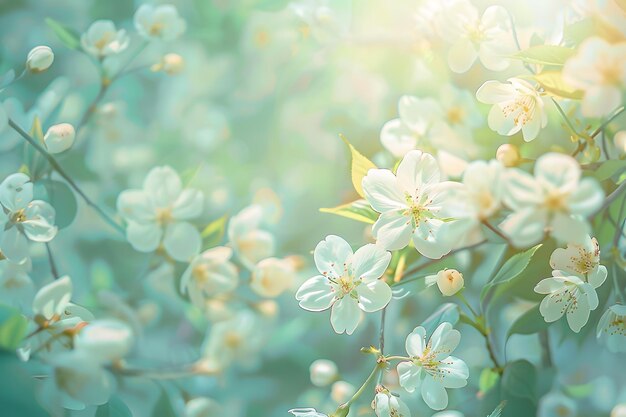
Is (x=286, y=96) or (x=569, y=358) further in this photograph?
(x=286, y=96)

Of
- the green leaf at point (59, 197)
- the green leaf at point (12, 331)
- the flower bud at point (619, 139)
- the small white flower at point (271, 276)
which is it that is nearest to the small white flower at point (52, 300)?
the green leaf at point (12, 331)

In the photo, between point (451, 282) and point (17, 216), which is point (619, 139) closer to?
point (451, 282)

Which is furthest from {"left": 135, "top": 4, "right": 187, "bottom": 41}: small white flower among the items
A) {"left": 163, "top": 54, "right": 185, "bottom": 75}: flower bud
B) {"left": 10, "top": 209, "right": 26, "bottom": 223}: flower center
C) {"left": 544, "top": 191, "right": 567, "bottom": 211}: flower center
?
{"left": 544, "top": 191, "right": 567, "bottom": 211}: flower center

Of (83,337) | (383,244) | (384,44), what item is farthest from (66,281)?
(384,44)

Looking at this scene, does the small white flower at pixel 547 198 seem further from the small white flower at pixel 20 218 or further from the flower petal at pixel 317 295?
the small white flower at pixel 20 218

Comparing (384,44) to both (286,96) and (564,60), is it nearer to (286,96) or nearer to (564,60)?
(286,96)

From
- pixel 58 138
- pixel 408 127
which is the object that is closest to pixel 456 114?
pixel 408 127
